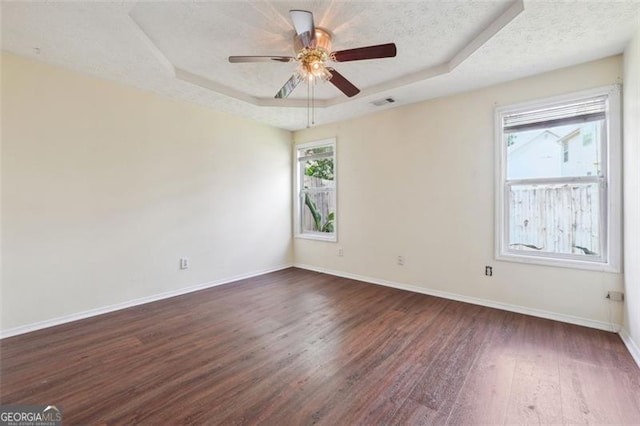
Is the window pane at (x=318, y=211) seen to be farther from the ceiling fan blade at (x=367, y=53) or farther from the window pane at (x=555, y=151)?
the ceiling fan blade at (x=367, y=53)

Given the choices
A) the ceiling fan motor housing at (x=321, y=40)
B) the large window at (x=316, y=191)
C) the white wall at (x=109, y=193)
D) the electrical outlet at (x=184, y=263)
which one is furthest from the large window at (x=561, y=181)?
the electrical outlet at (x=184, y=263)

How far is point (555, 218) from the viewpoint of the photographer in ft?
9.52

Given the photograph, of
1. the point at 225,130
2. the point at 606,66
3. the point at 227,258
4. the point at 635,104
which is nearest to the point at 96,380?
the point at 227,258

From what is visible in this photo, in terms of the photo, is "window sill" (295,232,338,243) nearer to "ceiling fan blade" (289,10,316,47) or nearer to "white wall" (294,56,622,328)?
"white wall" (294,56,622,328)

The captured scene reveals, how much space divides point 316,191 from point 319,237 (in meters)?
0.85

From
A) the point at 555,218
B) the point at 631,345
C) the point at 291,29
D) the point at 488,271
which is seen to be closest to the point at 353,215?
the point at 488,271

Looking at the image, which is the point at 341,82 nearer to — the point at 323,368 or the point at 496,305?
the point at 323,368

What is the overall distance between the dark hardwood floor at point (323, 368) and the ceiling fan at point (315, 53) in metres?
2.31

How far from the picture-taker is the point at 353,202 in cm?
445

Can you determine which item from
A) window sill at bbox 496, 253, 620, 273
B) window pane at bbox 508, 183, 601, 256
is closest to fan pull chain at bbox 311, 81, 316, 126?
window pane at bbox 508, 183, 601, 256

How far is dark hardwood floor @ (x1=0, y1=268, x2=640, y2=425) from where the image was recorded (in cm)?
162

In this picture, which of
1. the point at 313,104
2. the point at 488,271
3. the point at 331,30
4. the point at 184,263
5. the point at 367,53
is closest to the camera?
the point at 367,53

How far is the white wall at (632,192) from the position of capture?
2133mm

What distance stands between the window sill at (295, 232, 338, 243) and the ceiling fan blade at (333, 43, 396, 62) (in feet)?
9.92
